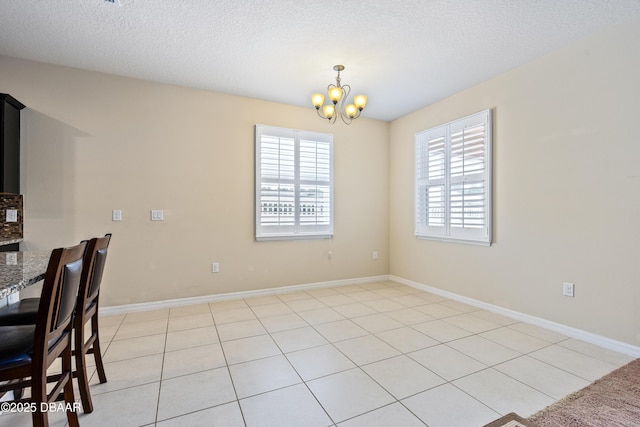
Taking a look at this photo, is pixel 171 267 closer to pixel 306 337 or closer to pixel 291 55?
pixel 306 337

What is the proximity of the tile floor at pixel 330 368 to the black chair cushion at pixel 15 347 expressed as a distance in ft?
2.30

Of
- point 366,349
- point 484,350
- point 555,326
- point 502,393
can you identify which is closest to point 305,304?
point 366,349

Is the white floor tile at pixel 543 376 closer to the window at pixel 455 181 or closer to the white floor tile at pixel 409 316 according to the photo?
the white floor tile at pixel 409 316

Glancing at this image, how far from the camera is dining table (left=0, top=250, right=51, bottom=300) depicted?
111 centimetres

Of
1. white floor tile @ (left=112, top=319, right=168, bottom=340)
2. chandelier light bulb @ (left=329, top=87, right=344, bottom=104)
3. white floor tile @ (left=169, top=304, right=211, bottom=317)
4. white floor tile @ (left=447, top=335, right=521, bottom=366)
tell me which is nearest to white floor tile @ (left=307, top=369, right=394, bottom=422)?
white floor tile @ (left=447, top=335, right=521, bottom=366)

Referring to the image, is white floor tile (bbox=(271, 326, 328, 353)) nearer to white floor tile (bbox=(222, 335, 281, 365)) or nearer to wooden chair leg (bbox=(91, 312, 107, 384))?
white floor tile (bbox=(222, 335, 281, 365))

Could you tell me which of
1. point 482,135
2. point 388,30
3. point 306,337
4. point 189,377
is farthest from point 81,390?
point 482,135

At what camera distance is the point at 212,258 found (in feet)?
12.5

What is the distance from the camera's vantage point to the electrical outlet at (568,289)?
108 inches

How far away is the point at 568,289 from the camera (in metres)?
2.77

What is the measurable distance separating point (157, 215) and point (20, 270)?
87.6 inches

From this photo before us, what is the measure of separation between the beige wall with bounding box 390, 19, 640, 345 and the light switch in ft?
12.1

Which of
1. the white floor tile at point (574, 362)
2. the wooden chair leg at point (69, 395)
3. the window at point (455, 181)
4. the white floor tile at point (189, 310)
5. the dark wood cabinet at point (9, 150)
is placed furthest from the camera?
the window at point (455, 181)

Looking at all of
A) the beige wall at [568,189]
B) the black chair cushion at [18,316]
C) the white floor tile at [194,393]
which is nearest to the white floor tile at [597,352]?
the beige wall at [568,189]
